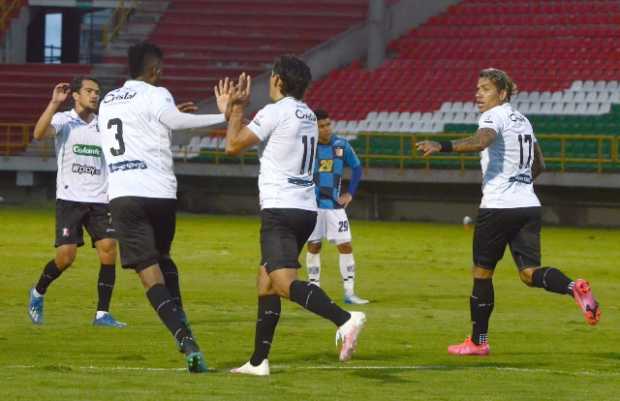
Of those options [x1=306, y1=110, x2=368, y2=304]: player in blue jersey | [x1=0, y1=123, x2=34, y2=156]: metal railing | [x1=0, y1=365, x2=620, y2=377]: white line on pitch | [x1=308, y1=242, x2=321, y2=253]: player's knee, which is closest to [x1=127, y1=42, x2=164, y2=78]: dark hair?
[x1=0, y1=365, x2=620, y2=377]: white line on pitch

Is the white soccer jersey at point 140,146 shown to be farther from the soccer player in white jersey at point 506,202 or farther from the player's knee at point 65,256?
the player's knee at point 65,256

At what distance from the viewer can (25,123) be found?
36406mm

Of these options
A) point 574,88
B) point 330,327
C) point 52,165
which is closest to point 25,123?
point 52,165

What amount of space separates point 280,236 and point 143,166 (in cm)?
108

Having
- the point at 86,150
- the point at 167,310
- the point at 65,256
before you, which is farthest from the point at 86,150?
the point at 167,310

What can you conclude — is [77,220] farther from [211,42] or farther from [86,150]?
[211,42]

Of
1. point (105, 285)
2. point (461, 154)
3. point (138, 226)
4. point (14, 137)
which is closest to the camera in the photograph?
point (138, 226)

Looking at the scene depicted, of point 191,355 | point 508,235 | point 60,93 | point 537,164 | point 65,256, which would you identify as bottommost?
point 191,355

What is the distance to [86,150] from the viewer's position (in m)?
13.0

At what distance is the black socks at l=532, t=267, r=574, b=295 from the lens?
1069cm

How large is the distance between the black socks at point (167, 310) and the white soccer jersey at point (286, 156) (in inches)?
34.7

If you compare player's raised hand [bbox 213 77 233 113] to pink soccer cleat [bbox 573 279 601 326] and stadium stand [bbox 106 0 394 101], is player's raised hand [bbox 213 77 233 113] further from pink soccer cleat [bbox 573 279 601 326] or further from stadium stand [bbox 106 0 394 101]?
stadium stand [bbox 106 0 394 101]

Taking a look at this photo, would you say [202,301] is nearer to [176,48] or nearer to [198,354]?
[198,354]

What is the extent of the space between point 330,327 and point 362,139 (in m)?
20.8
